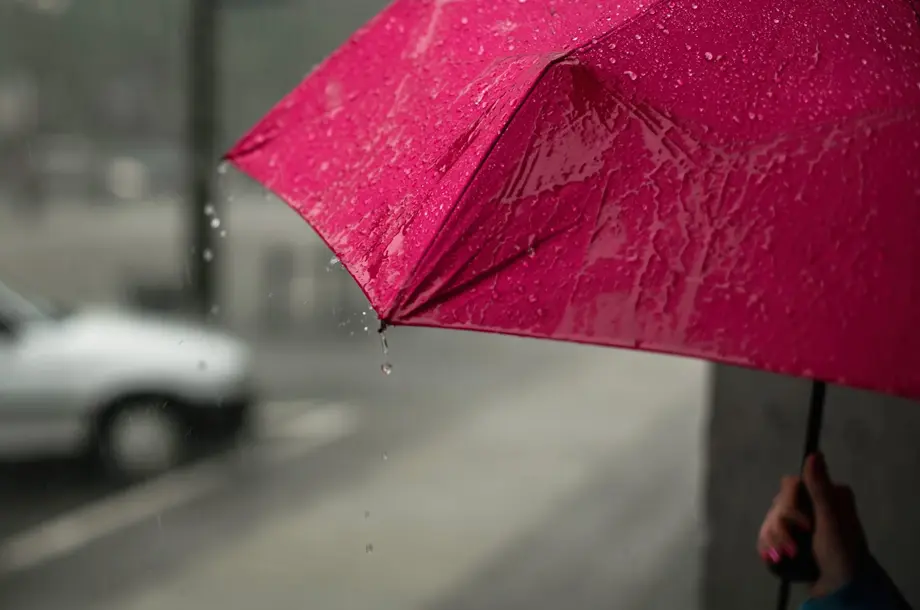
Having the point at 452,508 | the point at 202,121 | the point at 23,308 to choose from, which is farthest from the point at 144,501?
the point at 202,121

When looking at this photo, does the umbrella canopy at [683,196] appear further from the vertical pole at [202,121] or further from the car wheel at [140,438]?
the vertical pole at [202,121]

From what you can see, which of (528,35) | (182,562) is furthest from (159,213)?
(528,35)

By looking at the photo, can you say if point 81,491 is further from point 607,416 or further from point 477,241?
point 477,241

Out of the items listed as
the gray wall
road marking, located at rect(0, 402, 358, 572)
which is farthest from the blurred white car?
the gray wall

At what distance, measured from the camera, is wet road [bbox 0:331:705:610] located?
200 inches

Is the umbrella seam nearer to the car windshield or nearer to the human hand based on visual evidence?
the human hand

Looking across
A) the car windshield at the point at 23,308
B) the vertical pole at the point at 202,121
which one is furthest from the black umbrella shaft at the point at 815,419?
the vertical pole at the point at 202,121

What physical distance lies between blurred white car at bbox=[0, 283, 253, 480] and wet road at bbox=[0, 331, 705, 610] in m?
0.25

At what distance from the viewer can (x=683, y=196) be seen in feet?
4.25

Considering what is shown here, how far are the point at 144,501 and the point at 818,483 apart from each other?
18.4ft

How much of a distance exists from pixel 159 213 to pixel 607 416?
23407 millimetres

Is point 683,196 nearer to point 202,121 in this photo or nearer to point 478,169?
point 478,169

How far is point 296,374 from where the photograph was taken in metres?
10.6

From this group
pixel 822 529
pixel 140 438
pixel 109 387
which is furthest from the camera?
pixel 140 438
